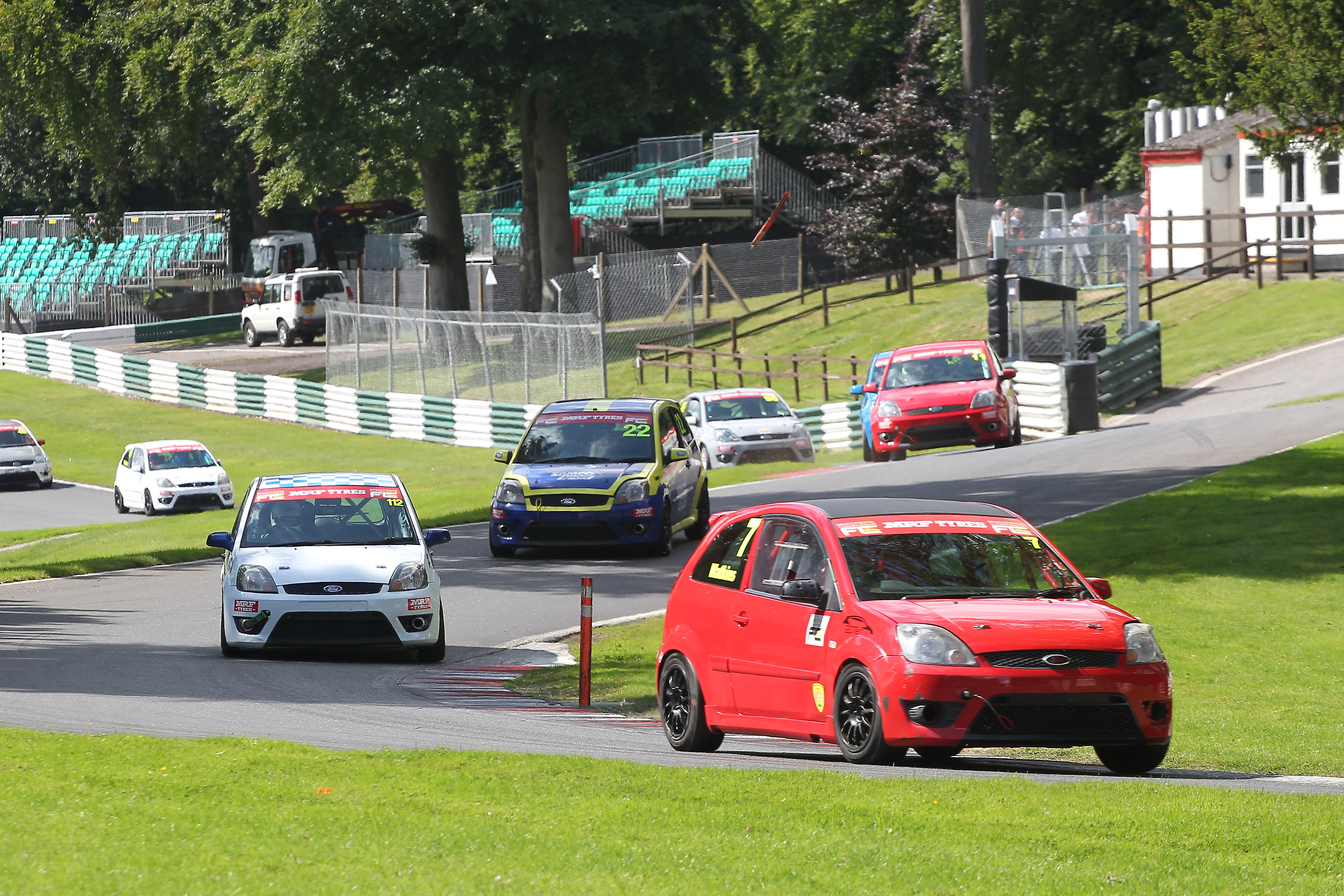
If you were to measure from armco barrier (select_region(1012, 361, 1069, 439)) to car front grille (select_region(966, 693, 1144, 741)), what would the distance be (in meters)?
22.6

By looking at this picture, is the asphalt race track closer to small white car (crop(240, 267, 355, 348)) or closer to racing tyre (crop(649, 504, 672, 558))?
racing tyre (crop(649, 504, 672, 558))

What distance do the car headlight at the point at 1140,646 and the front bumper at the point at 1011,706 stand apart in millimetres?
57

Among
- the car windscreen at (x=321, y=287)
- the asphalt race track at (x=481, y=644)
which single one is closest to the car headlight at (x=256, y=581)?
the asphalt race track at (x=481, y=644)

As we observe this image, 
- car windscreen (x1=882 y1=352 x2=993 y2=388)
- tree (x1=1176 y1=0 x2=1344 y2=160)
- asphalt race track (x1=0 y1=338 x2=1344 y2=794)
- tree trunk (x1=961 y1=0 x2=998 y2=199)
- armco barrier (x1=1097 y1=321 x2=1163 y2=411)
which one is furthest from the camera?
tree trunk (x1=961 y1=0 x2=998 y2=199)

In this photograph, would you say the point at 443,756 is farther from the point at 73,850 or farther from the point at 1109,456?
the point at 1109,456

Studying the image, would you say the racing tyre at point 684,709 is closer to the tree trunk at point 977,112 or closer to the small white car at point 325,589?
the small white car at point 325,589

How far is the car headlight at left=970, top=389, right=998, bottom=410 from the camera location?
89.4ft

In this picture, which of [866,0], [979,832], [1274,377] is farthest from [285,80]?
[866,0]

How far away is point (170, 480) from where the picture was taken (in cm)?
3294

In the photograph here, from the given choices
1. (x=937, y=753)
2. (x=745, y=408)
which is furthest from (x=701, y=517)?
(x=937, y=753)

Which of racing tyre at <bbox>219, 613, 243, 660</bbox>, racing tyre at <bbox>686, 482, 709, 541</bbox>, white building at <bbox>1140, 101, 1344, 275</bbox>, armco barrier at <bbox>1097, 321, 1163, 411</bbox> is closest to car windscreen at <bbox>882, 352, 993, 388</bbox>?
armco barrier at <bbox>1097, 321, 1163, 411</bbox>

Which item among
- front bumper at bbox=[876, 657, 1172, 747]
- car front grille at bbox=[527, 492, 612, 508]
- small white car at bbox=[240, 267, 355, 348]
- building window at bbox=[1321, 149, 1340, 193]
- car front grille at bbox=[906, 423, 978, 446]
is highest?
building window at bbox=[1321, 149, 1340, 193]

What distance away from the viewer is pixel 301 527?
14617 millimetres

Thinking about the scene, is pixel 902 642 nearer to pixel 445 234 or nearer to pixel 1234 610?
pixel 1234 610
